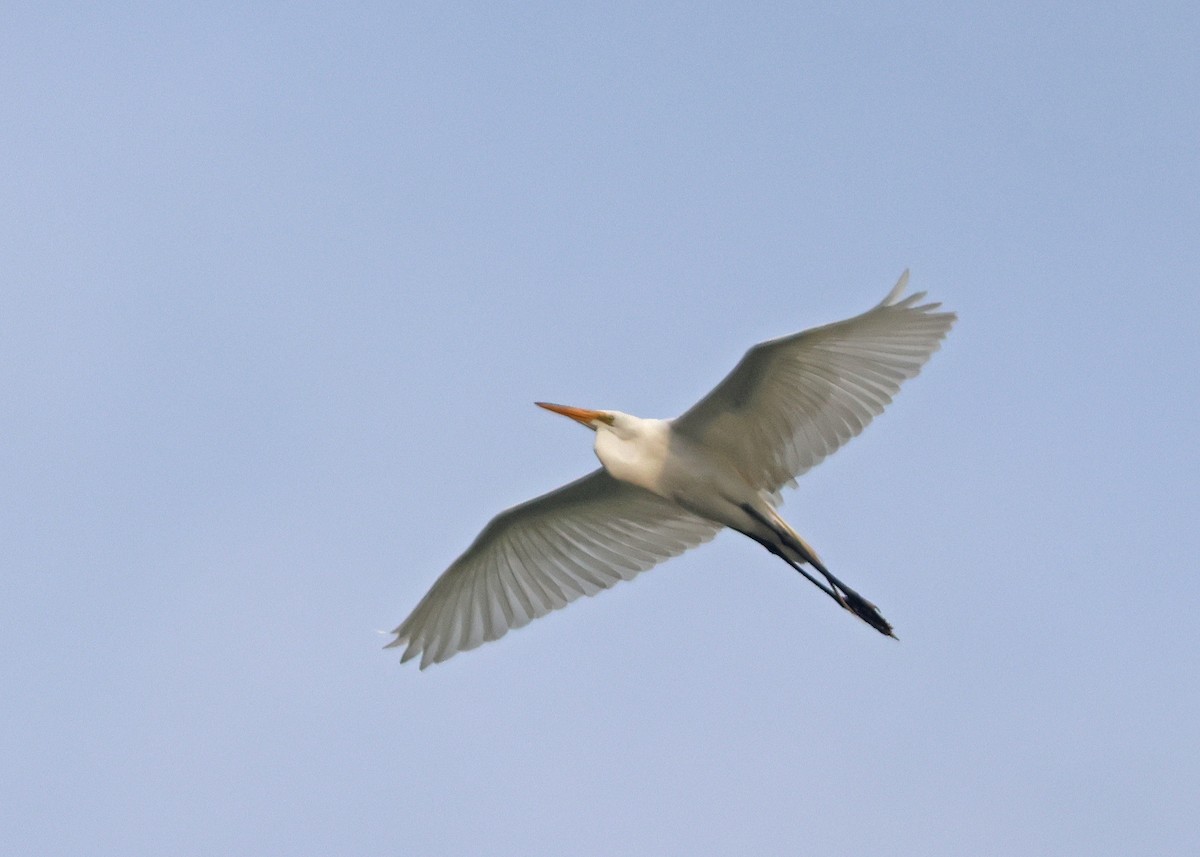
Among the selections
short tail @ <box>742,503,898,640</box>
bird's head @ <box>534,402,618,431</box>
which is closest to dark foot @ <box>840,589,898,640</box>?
short tail @ <box>742,503,898,640</box>

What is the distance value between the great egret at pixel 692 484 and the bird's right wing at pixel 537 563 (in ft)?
0.04

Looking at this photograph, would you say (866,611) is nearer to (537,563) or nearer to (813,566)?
(813,566)

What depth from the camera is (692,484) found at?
11.6m

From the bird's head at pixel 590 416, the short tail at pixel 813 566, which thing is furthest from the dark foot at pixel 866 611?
the bird's head at pixel 590 416

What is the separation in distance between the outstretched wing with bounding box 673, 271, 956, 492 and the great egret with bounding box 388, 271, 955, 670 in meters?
0.01

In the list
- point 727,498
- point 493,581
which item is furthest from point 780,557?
point 493,581

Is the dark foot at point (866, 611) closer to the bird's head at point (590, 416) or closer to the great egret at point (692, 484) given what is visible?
the great egret at point (692, 484)

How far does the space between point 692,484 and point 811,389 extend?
3.82 ft

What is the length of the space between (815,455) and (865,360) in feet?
3.04

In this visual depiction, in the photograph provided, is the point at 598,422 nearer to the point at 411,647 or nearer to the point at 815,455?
the point at 815,455

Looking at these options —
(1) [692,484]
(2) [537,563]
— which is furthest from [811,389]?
(2) [537,563]

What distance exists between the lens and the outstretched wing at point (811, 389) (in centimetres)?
1077

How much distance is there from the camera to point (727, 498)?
11625mm

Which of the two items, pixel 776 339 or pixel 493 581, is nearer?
pixel 776 339
